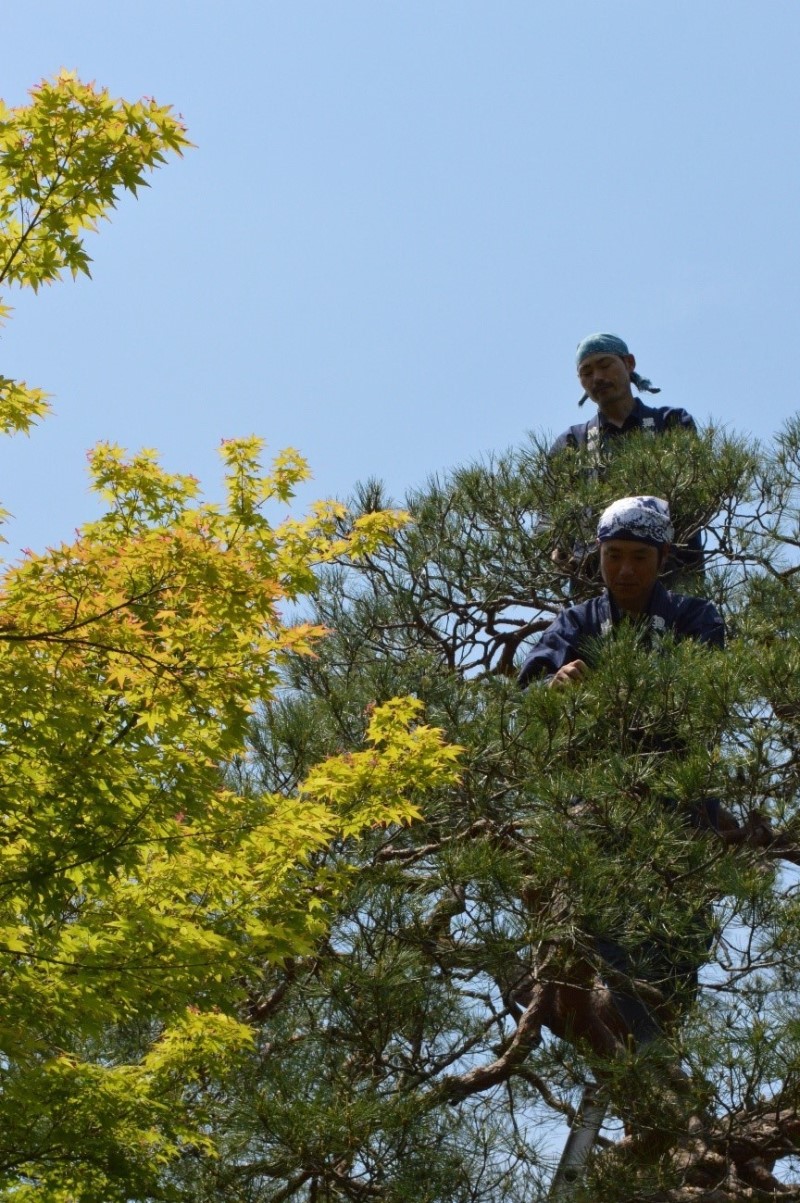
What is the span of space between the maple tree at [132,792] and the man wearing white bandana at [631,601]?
1.67 feet

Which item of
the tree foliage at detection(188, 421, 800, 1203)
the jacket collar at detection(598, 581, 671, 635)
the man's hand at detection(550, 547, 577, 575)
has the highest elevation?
the man's hand at detection(550, 547, 577, 575)

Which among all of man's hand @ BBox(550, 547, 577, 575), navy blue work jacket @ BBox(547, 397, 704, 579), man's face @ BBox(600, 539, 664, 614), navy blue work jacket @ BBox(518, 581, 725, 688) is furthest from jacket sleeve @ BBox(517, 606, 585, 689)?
navy blue work jacket @ BBox(547, 397, 704, 579)

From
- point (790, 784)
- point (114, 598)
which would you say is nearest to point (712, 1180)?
point (790, 784)

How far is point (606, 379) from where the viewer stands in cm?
570

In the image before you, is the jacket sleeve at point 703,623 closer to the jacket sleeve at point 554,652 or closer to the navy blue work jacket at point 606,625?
the navy blue work jacket at point 606,625

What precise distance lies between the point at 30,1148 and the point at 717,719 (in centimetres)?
199

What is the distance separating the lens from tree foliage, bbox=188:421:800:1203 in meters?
3.42

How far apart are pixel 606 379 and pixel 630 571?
1.57 meters

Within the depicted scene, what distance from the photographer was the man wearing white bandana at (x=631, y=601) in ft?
14.2

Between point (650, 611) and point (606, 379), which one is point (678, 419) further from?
point (650, 611)

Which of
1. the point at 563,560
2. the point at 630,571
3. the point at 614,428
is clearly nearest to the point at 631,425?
the point at 614,428

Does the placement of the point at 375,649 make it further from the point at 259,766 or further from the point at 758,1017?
the point at 758,1017

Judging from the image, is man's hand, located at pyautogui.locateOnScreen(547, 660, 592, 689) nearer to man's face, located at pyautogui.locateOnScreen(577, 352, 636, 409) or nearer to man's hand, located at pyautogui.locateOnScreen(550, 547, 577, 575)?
man's hand, located at pyautogui.locateOnScreen(550, 547, 577, 575)

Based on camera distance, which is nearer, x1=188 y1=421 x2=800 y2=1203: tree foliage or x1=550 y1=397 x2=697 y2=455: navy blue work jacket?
x1=188 y1=421 x2=800 y2=1203: tree foliage
